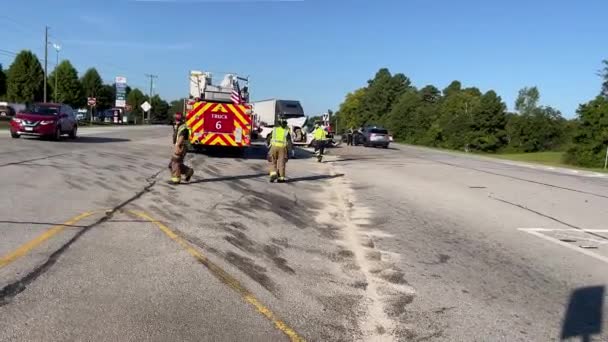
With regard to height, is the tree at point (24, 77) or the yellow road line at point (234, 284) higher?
the tree at point (24, 77)

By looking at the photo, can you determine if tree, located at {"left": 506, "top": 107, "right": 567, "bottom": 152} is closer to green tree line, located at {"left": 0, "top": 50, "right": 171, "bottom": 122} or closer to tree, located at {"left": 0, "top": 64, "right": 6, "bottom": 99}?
green tree line, located at {"left": 0, "top": 50, "right": 171, "bottom": 122}

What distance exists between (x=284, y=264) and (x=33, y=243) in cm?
297

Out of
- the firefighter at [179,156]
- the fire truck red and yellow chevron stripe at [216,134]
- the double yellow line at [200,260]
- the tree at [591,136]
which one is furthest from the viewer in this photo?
the tree at [591,136]

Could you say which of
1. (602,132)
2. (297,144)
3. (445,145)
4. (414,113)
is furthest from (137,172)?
(414,113)

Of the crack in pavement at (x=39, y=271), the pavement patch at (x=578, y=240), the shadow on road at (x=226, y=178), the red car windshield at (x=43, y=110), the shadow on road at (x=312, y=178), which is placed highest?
the red car windshield at (x=43, y=110)

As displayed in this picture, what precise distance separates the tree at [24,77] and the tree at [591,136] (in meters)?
66.2

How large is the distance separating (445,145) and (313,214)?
2473 inches

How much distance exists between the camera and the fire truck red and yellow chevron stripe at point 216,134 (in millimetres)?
21766

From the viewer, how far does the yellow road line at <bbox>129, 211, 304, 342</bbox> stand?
4.72 m

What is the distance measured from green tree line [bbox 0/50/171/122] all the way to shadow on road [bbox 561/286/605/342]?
8167 centimetres

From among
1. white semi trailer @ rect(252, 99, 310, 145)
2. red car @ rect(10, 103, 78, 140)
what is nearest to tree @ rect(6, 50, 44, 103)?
white semi trailer @ rect(252, 99, 310, 145)

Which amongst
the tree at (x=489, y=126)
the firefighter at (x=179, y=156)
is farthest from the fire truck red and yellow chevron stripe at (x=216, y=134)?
the tree at (x=489, y=126)

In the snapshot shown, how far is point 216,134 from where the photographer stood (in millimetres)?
Answer: 21953

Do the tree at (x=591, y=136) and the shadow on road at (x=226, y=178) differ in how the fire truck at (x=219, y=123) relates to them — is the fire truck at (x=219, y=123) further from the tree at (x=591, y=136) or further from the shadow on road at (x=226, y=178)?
the tree at (x=591, y=136)
